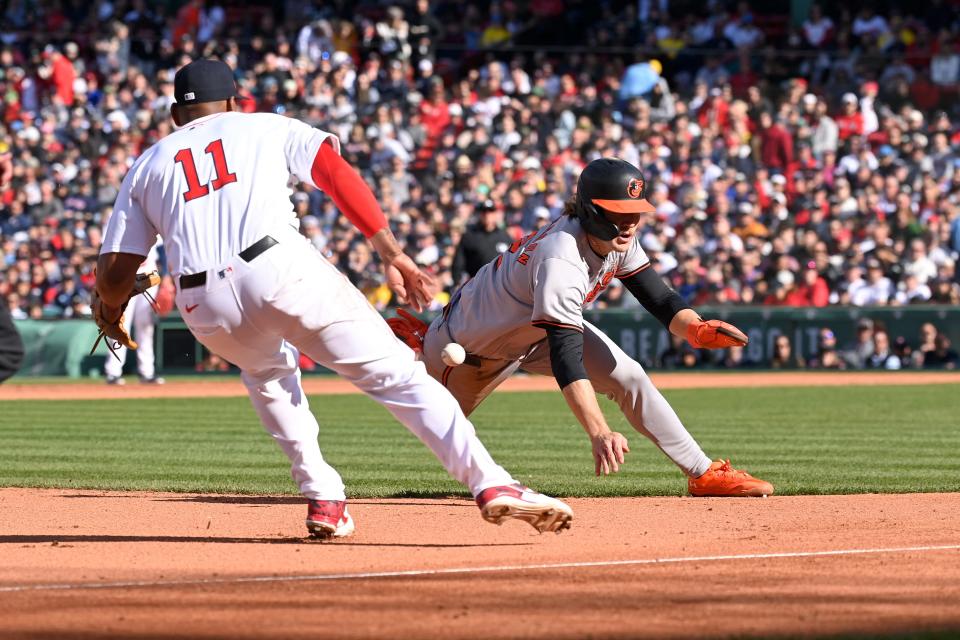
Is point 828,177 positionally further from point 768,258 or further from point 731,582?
point 731,582

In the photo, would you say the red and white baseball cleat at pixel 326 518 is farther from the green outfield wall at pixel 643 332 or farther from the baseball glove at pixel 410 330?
the green outfield wall at pixel 643 332

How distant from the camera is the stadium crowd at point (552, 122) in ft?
74.5

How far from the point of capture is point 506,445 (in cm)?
1140

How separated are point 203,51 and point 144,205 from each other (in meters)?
21.7

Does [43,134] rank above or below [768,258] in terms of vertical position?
above

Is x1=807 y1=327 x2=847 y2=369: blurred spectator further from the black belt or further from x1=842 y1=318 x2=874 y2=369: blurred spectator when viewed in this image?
the black belt

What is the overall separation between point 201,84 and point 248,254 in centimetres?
81

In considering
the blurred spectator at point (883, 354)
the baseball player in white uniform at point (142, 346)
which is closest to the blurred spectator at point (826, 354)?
the blurred spectator at point (883, 354)

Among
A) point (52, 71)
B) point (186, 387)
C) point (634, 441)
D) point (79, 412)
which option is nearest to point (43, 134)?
point (52, 71)

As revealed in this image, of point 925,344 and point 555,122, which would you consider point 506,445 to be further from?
point 555,122

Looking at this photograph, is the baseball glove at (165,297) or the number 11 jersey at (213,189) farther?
the baseball glove at (165,297)

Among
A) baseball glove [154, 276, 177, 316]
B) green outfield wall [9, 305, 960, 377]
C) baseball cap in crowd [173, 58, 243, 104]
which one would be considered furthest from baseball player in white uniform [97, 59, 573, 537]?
green outfield wall [9, 305, 960, 377]

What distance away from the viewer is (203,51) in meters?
26.8

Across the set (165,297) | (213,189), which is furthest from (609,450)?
(165,297)
